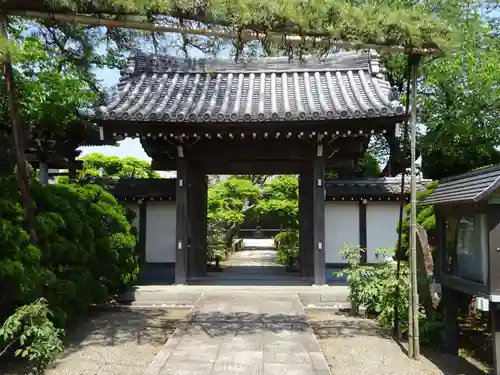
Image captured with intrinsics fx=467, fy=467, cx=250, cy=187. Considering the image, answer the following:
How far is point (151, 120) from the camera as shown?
8852 mm

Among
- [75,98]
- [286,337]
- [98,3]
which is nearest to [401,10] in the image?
[98,3]

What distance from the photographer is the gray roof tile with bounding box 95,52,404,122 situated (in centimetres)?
885

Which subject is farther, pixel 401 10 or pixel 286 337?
pixel 286 337

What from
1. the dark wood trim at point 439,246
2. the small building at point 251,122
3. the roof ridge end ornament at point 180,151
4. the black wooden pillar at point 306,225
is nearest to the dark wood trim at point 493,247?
the dark wood trim at point 439,246

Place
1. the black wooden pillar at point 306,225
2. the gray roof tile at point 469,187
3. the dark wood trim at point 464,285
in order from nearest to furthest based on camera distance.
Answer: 1. the gray roof tile at point 469,187
2. the dark wood trim at point 464,285
3. the black wooden pillar at point 306,225

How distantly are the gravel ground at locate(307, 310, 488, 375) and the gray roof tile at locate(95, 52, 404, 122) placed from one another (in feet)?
12.6

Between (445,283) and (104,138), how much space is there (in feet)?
22.1

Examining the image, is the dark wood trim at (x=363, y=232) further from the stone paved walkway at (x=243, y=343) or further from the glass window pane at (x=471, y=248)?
the glass window pane at (x=471, y=248)

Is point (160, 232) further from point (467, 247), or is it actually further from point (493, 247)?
point (493, 247)

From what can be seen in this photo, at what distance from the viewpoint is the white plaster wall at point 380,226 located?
11.0 meters

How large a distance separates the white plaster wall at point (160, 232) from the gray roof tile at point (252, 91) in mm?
2517

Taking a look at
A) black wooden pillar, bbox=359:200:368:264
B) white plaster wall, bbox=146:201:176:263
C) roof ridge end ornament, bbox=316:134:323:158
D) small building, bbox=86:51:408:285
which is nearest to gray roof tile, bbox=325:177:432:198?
black wooden pillar, bbox=359:200:368:264

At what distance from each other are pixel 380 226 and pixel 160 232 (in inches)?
205

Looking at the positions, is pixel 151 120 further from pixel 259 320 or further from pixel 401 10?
pixel 401 10
